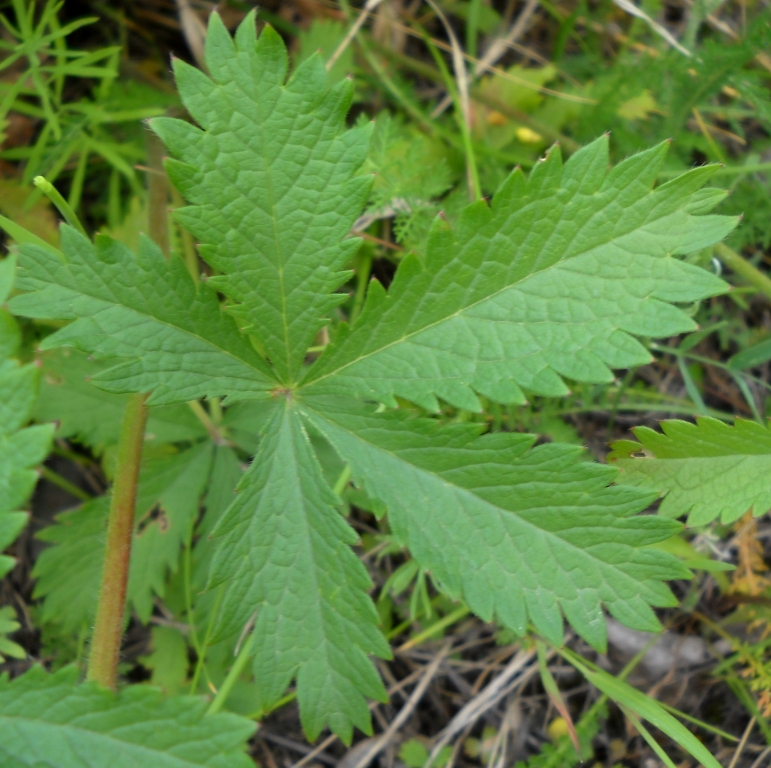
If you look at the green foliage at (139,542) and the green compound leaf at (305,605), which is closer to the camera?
the green compound leaf at (305,605)

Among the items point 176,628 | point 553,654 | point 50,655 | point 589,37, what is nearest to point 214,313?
point 176,628

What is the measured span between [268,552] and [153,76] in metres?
2.22

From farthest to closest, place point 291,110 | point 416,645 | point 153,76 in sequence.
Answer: point 153,76, point 416,645, point 291,110

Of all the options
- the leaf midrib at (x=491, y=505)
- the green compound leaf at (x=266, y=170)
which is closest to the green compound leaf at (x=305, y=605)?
the leaf midrib at (x=491, y=505)

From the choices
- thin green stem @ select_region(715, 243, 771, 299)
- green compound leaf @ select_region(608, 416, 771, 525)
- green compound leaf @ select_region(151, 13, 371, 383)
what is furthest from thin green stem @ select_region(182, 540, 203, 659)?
thin green stem @ select_region(715, 243, 771, 299)

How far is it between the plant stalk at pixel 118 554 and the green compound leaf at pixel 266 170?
0.49 m

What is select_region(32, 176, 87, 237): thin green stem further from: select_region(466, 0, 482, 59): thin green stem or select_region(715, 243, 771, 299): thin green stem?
select_region(715, 243, 771, 299): thin green stem

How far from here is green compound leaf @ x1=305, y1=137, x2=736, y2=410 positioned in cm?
163

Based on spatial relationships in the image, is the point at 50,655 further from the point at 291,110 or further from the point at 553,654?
the point at 291,110

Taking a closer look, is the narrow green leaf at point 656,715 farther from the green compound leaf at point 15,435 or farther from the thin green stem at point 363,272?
the green compound leaf at point 15,435

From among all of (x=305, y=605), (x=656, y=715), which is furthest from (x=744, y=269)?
(x=305, y=605)

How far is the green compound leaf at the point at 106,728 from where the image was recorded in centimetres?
146

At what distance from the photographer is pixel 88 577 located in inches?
91.2

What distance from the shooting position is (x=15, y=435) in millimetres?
1356
